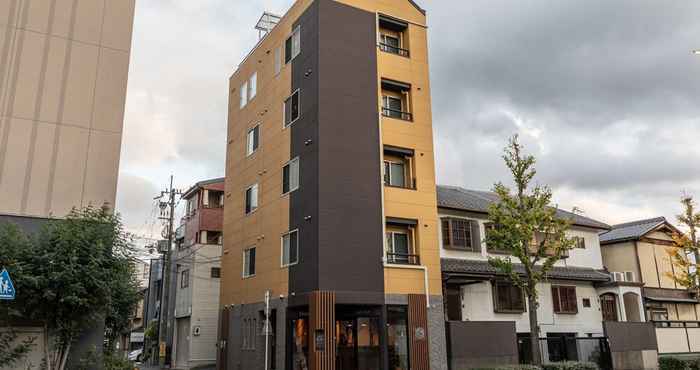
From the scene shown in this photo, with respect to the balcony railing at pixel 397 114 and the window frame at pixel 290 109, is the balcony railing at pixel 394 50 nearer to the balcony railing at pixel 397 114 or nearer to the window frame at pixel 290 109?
the balcony railing at pixel 397 114

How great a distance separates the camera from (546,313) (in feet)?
103

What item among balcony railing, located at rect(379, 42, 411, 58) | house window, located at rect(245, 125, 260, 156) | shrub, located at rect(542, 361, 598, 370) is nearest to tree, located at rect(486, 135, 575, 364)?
shrub, located at rect(542, 361, 598, 370)

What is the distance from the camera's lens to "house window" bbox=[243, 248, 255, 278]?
29.6 metres

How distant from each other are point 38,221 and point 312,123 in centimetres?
1165

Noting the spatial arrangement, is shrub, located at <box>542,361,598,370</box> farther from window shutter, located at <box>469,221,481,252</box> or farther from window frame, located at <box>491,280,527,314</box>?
window shutter, located at <box>469,221,481,252</box>

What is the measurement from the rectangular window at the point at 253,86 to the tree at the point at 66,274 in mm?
17381

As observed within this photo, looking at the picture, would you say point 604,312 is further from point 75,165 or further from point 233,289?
point 75,165

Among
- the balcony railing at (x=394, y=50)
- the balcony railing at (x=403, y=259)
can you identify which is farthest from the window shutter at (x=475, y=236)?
the balcony railing at (x=394, y=50)

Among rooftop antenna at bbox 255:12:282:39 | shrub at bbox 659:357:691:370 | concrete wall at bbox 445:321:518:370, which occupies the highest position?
rooftop antenna at bbox 255:12:282:39

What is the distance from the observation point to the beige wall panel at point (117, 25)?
1889cm

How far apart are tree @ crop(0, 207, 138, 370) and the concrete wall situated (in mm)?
14397

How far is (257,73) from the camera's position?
107 feet

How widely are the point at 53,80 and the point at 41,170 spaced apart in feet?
9.62

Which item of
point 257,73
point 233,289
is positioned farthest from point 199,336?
point 257,73
